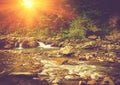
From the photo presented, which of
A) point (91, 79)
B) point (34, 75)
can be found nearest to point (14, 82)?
point (34, 75)

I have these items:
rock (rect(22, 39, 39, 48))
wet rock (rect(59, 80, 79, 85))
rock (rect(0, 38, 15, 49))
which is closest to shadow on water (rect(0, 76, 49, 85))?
wet rock (rect(59, 80, 79, 85))

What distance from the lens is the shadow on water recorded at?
9414 millimetres

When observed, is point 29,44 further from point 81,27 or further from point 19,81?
point 19,81

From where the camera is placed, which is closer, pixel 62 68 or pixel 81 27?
pixel 62 68

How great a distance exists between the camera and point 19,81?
9594 millimetres

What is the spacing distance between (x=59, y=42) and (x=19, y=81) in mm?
10048

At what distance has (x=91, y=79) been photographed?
9.81 metres

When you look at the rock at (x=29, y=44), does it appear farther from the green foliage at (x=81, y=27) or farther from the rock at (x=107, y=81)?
the rock at (x=107, y=81)

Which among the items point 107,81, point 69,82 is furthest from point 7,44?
point 107,81

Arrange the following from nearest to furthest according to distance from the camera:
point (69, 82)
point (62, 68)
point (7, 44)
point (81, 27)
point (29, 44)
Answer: point (69, 82) < point (62, 68) < point (7, 44) < point (29, 44) < point (81, 27)

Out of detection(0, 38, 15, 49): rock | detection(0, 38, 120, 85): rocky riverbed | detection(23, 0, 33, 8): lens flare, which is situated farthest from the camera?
detection(23, 0, 33, 8): lens flare

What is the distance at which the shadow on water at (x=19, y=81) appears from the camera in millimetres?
9414

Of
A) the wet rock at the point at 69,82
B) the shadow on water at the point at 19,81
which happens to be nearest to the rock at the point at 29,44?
the shadow on water at the point at 19,81

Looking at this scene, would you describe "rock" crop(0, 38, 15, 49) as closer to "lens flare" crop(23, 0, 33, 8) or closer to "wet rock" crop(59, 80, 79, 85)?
"lens flare" crop(23, 0, 33, 8)
